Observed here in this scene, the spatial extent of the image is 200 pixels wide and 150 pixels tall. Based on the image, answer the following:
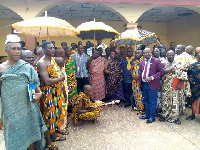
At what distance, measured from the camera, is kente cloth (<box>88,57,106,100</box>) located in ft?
16.9

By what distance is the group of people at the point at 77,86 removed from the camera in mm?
2229

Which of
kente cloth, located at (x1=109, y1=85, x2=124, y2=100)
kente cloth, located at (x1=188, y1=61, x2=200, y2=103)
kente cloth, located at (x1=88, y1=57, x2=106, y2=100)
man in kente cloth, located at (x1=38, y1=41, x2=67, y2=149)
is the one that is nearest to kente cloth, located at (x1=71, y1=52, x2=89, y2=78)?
kente cloth, located at (x1=88, y1=57, x2=106, y2=100)

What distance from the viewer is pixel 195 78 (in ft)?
13.6

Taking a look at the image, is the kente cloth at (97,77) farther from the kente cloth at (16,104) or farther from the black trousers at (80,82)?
the kente cloth at (16,104)

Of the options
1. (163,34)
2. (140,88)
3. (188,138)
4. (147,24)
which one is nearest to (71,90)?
(140,88)

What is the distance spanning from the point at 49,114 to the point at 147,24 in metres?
11.2

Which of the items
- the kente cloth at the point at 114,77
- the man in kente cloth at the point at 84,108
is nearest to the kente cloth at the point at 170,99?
the kente cloth at the point at 114,77

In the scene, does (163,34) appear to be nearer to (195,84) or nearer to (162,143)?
(195,84)

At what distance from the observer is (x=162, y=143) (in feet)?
10.7

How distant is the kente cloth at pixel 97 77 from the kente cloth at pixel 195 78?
230cm

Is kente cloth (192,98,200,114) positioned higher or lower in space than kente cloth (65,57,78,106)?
lower

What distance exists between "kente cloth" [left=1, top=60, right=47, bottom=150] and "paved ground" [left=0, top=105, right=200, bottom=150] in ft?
3.46

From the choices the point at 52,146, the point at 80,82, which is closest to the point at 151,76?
the point at 80,82

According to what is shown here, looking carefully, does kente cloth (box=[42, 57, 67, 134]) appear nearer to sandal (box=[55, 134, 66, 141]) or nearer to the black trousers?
sandal (box=[55, 134, 66, 141])
